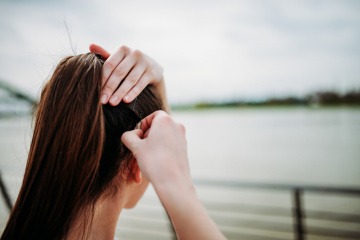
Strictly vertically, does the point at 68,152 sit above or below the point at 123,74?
below

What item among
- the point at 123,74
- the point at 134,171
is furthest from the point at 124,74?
the point at 134,171

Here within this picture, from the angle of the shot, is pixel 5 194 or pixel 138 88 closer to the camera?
pixel 138 88

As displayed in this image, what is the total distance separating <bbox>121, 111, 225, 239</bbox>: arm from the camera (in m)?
0.82

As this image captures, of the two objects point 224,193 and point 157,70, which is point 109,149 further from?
point 224,193

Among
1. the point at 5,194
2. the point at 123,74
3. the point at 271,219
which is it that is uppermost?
the point at 271,219

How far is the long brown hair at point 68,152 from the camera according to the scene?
99 cm

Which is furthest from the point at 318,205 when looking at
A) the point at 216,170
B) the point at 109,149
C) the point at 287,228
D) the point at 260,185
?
the point at 109,149

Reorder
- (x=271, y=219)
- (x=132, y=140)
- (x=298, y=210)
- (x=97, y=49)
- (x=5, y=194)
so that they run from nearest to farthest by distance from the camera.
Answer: (x=132, y=140)
(x=97, y=49)
(x=5, y=194)
(x=298, y=210)
(x=271, y=219)

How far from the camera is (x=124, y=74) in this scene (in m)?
1.09

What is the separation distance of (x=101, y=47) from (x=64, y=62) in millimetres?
166

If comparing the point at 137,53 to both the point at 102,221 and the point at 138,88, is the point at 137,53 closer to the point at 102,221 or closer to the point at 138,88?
the point at 138,88

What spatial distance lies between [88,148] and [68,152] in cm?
7

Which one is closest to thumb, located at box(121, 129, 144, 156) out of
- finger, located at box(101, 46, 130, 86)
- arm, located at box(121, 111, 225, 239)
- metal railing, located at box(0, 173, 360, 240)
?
arm, located at box(121, 111, 225, 239)

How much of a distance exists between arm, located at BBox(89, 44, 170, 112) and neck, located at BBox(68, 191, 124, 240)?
421mm
